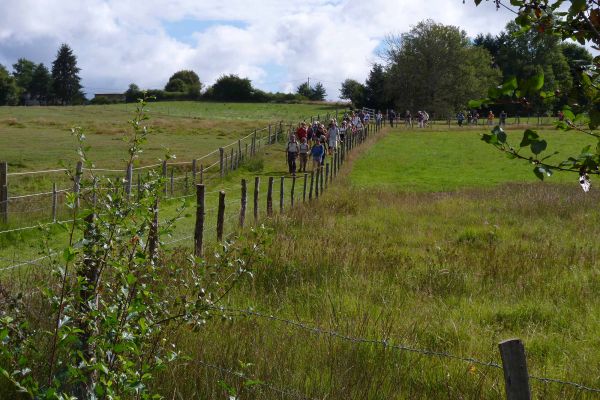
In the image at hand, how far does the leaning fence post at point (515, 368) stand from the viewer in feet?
10.2

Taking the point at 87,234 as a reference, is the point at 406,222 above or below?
below

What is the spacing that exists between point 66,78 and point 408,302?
418 feet

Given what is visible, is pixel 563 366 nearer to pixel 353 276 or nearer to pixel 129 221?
pixel 353 276

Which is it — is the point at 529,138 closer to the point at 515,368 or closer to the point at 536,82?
the point at 536,82

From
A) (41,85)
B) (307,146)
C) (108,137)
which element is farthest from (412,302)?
(41,85)

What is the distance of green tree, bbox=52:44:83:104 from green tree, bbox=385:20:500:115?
226 ft

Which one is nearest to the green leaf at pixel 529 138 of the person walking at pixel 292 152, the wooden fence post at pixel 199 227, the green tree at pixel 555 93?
the green tree at pixel 555 93

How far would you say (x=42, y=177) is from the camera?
26641 mm

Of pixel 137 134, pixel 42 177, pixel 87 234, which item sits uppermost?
pixel 137 134

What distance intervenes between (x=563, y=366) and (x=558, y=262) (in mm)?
4425

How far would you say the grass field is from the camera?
15.0 ft

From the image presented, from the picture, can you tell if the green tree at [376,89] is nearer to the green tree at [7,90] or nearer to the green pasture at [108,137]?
the green pasture at [108,137]

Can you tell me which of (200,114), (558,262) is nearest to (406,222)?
(558,262)

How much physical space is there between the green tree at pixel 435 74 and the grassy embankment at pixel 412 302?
60090mm
